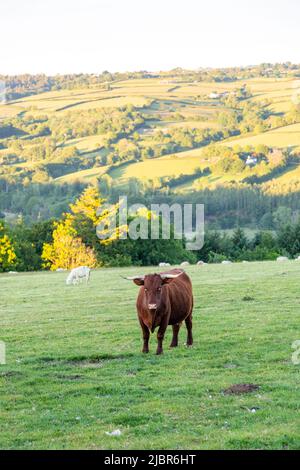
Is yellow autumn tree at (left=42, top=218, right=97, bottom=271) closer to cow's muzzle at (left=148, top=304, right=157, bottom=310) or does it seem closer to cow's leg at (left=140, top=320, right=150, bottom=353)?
cow's leg at (left=140, top=320, right=150, bottom=353)

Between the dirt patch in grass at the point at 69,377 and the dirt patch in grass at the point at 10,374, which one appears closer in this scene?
the dirt patch in grass at the point at 69,377

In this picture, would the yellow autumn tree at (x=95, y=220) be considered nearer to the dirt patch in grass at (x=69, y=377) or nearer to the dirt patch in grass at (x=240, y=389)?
the dirt patch in grass at (x=69, y=377)

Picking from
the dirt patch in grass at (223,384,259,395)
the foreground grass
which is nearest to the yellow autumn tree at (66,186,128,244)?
the foreground grass

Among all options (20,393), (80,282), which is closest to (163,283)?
(20,393)

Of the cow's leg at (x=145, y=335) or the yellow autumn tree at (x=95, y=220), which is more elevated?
the cow's leg at (x=145, y=335)

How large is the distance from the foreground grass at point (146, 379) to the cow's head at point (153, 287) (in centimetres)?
125

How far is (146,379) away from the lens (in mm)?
14250

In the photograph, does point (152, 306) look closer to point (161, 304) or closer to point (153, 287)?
point (153, 287)

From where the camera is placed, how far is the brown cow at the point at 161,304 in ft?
54.7

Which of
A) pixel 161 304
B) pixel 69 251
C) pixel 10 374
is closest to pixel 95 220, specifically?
pixel 69 251

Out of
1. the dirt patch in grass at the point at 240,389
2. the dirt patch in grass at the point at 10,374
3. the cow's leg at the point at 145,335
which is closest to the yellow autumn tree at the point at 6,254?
the cow's leg at the point at 145,335

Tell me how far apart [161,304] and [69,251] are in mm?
60705

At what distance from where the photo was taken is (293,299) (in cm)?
2534
